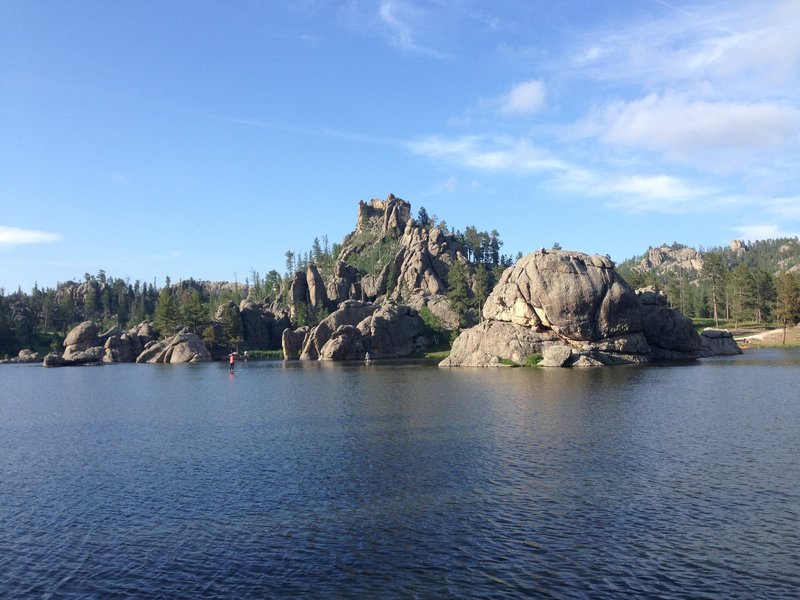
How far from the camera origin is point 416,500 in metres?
28.4

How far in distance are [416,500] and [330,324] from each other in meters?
128

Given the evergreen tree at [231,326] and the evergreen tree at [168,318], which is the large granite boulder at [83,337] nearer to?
the evergreen tree at [168,318]

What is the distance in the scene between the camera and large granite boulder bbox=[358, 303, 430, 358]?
150375 mm

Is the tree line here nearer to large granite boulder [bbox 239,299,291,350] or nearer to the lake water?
the lake water

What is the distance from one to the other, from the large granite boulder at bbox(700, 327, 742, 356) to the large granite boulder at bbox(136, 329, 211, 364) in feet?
395

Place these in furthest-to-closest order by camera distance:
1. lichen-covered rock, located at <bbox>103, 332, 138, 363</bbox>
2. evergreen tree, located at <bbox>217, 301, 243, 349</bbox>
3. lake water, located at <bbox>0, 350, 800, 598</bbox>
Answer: evergreen tree, located at <bbox>217, 301, 243, 349</bbox> < lichen-covered rock, located at <bbox>103, 332, 138, 363</bbox> < lake water, located at <bbox>0, 350, 800, 598</bbox>

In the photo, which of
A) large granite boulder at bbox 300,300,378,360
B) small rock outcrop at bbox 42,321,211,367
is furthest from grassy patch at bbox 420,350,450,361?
small rock outcrop at bbox 42,321,211,367

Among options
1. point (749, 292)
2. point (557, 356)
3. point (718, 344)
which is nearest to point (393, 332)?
point (557, 356)

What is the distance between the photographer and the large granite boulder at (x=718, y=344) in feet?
366

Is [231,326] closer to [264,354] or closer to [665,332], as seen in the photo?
[264,354]

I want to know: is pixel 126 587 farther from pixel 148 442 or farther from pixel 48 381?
pixel 48 381

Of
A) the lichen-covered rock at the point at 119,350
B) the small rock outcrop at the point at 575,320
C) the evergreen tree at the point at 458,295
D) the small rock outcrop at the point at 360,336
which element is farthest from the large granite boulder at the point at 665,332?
the lichen-covered rock at the point at 119,350

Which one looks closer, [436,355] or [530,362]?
[530,362]

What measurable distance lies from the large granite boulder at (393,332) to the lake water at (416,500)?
92200 mm
